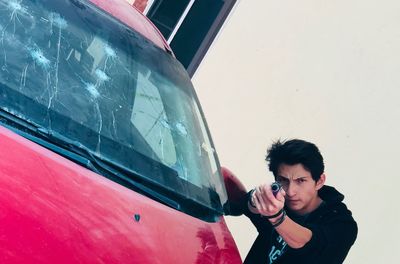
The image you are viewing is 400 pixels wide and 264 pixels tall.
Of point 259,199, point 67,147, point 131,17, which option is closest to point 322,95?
point 131,17

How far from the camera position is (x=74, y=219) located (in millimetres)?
1379

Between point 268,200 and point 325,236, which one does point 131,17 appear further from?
point 325,236

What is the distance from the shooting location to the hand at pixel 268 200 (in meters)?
2.08

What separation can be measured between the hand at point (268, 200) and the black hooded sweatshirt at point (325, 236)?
1.00 feet

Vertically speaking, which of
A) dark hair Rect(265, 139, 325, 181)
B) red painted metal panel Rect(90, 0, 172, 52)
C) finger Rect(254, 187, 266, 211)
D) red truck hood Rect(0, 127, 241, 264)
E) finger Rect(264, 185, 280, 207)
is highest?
red painted metal panel Rect(90, 0, 172, 52)

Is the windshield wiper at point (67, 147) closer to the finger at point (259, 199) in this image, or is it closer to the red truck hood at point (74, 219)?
the red truck hood at point (74, 219)

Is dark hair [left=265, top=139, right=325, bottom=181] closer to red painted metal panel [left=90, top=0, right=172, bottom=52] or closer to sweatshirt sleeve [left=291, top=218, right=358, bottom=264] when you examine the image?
sweatshirt sleeve [left=291, top=218, right=358, bottom=264]

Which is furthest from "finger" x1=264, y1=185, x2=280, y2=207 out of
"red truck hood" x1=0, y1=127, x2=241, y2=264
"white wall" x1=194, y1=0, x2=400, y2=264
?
"white wall" x1=194, y1=0, x2=400, y2=264

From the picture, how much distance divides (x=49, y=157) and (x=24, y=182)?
0.67ft

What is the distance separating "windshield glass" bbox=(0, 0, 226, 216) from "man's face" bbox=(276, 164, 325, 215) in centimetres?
35

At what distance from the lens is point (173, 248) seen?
166cm

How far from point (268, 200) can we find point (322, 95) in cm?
314

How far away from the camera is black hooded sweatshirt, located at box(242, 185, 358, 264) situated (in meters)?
2.33

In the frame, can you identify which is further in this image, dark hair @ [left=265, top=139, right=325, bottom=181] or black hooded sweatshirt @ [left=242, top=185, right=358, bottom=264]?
dark hair @ [left=265, top=139, right=325, bottom=181]
